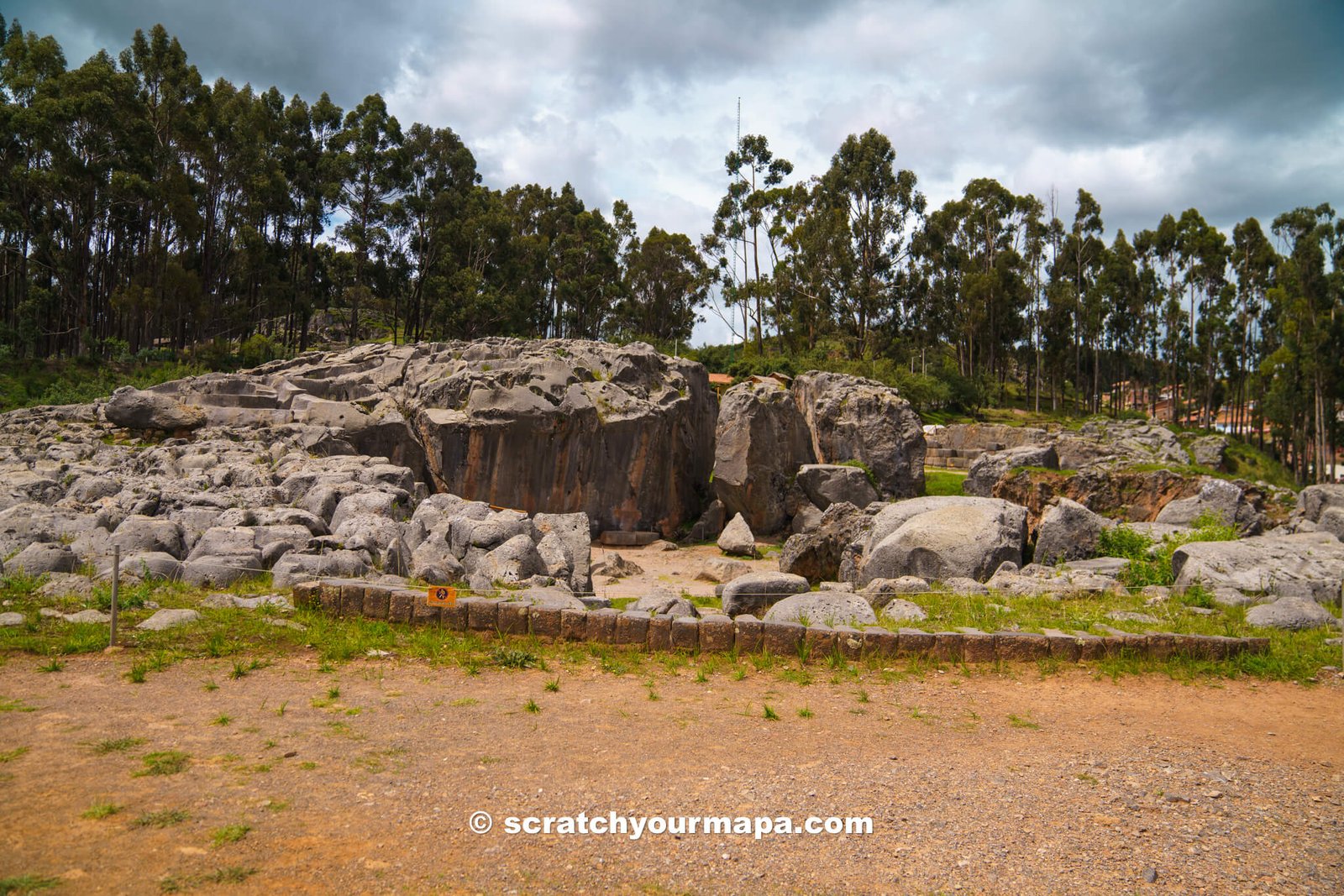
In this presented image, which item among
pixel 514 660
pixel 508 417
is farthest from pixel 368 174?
pixel 514 660

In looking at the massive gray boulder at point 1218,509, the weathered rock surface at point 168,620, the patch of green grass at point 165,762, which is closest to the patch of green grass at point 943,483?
the massive gray boulder at point 1218,509

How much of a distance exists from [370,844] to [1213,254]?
6079 centimetres

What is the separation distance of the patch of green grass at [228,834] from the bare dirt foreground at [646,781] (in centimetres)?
2

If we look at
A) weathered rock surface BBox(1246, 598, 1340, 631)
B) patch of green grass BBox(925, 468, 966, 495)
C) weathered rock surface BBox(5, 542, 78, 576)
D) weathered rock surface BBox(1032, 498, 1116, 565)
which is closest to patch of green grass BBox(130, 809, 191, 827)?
weathered rock surface BBox(5, 542, 78, 576)

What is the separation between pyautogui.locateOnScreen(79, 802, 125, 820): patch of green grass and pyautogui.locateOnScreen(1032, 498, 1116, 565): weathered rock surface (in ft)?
44.5

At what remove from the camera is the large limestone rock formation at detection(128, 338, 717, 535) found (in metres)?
21.0

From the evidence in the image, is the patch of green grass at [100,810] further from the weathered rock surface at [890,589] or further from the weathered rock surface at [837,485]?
the weathered rock surface at [837,485]

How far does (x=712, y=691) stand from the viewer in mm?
7047

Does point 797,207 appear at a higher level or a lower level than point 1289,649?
higher

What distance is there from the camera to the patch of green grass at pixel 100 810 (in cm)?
397

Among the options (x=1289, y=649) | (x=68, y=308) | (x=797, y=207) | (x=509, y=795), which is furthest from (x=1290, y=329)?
(x=68, y=308)

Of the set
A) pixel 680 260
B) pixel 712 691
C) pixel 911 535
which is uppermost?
pixel 680 260

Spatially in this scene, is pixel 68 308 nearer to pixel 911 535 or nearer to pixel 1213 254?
pixel 911 535

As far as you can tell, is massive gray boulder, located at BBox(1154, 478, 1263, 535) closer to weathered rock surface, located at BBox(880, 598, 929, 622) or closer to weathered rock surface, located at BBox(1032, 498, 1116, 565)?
weathered rock surface, located at BBox(1032, 498, 1116, 565)
